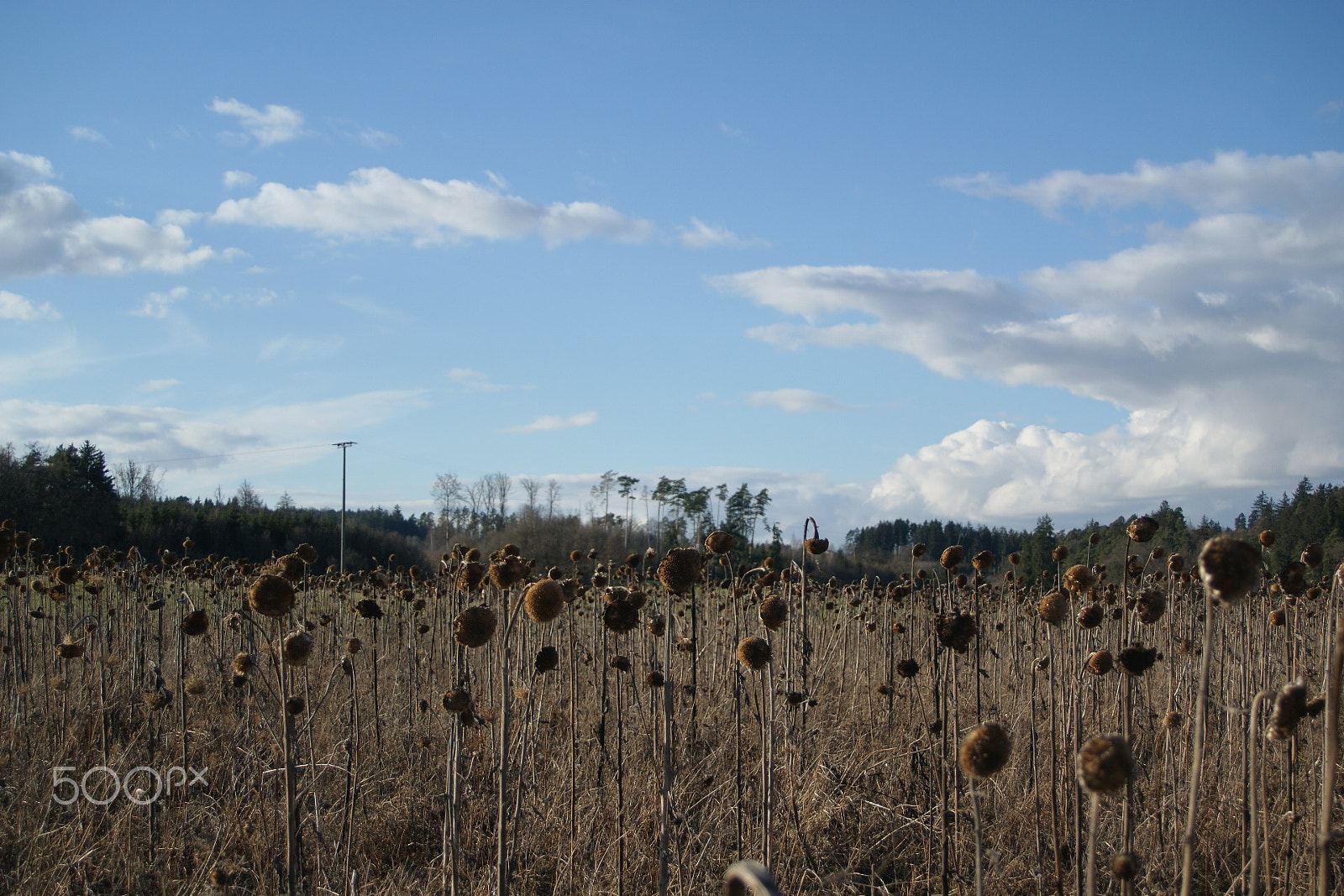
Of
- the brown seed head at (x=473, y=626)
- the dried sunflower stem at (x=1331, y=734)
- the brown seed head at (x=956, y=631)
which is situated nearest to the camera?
the dried sunflower stem at (x=1331, y=734)

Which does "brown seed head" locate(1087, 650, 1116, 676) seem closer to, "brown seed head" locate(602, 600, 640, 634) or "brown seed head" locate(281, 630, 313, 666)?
"brown seed head" locate(602, 600, 640, 634)

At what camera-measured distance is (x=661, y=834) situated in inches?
104

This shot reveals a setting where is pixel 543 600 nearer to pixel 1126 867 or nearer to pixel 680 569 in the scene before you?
pixel 680 569

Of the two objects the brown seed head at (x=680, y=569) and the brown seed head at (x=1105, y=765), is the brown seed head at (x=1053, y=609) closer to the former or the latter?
the brown seed head at (x=680, y=569)

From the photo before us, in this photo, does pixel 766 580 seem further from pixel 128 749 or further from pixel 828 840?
pixel 128 749

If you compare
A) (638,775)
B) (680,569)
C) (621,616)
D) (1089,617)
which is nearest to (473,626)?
(621,616)

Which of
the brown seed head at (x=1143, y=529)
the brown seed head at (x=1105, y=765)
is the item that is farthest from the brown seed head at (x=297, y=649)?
the brown seed head at (x=1143, y=529)

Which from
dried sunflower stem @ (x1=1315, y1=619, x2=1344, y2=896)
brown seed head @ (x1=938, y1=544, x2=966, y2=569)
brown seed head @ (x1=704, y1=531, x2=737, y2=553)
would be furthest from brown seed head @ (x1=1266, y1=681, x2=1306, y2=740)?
brown seed head @ (x1=704, y1=531, x2=737, y2=553)

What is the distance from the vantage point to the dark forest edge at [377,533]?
15781 mm

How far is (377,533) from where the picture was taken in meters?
65.9

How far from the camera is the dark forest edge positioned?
621 inches

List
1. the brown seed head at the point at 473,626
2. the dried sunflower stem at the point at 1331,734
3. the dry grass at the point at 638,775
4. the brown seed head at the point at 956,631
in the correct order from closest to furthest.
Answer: the dried sunflower stem at the point at 1331,734
the brown seed head at the point at 473,626
the brown seed head at the point at 956,631
the dry grass at the point at 638,775

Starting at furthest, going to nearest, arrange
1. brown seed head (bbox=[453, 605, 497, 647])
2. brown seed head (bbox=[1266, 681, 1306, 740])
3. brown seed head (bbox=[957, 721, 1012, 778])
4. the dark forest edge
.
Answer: the dark forest edge < brown seed head (bbox=[453, 605, 497, 647]) < brown seed head (bbox=[1266, 681, 1306, 740]) < brown seed head (bbox=[957, 721, 1012, 778])

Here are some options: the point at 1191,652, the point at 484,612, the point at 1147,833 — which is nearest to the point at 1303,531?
the point at 1191,652
